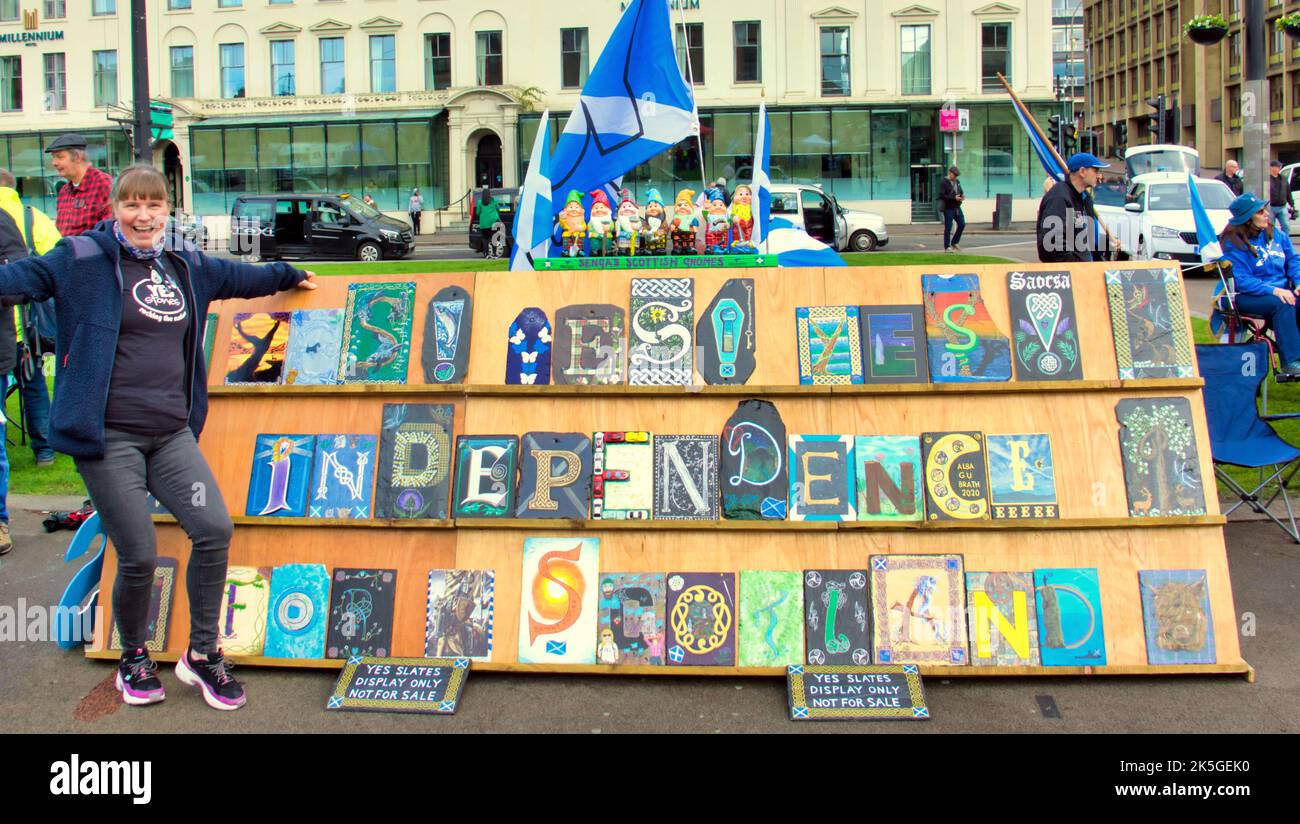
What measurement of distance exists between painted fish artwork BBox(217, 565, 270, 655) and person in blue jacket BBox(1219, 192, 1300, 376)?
761 cm

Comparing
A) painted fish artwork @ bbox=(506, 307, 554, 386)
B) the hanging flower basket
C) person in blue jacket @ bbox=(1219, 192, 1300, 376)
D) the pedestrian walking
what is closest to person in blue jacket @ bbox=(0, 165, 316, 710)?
painted fish artwork @ bbox=(506, 307, 554, 386)

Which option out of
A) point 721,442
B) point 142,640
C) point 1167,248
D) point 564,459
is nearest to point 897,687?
point 721,442

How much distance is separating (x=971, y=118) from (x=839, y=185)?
16.5 ft

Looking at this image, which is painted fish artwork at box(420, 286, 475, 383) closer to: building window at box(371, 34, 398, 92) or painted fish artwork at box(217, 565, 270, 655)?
painted fish artwork at box(217, 565, 270, 655)

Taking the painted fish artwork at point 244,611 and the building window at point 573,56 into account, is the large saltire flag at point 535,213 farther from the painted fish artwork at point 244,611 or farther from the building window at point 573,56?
the building window at point 573,56

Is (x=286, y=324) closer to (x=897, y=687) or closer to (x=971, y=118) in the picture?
(x=897, y=687)

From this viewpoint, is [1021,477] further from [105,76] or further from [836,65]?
[105,76]

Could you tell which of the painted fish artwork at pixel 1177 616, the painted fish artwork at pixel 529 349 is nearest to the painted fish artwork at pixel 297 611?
the painted fish artwork at pixel 529 349

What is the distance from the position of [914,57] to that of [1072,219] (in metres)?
34.7

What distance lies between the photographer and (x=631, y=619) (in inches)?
191

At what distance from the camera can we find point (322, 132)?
4241 centimetres

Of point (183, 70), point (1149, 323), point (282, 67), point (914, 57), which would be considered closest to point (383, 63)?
point (282, 67)

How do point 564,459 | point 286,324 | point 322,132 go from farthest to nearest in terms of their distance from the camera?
point 322,132 < point 286,324 < point 564,459

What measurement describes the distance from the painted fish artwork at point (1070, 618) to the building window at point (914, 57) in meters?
38.2
